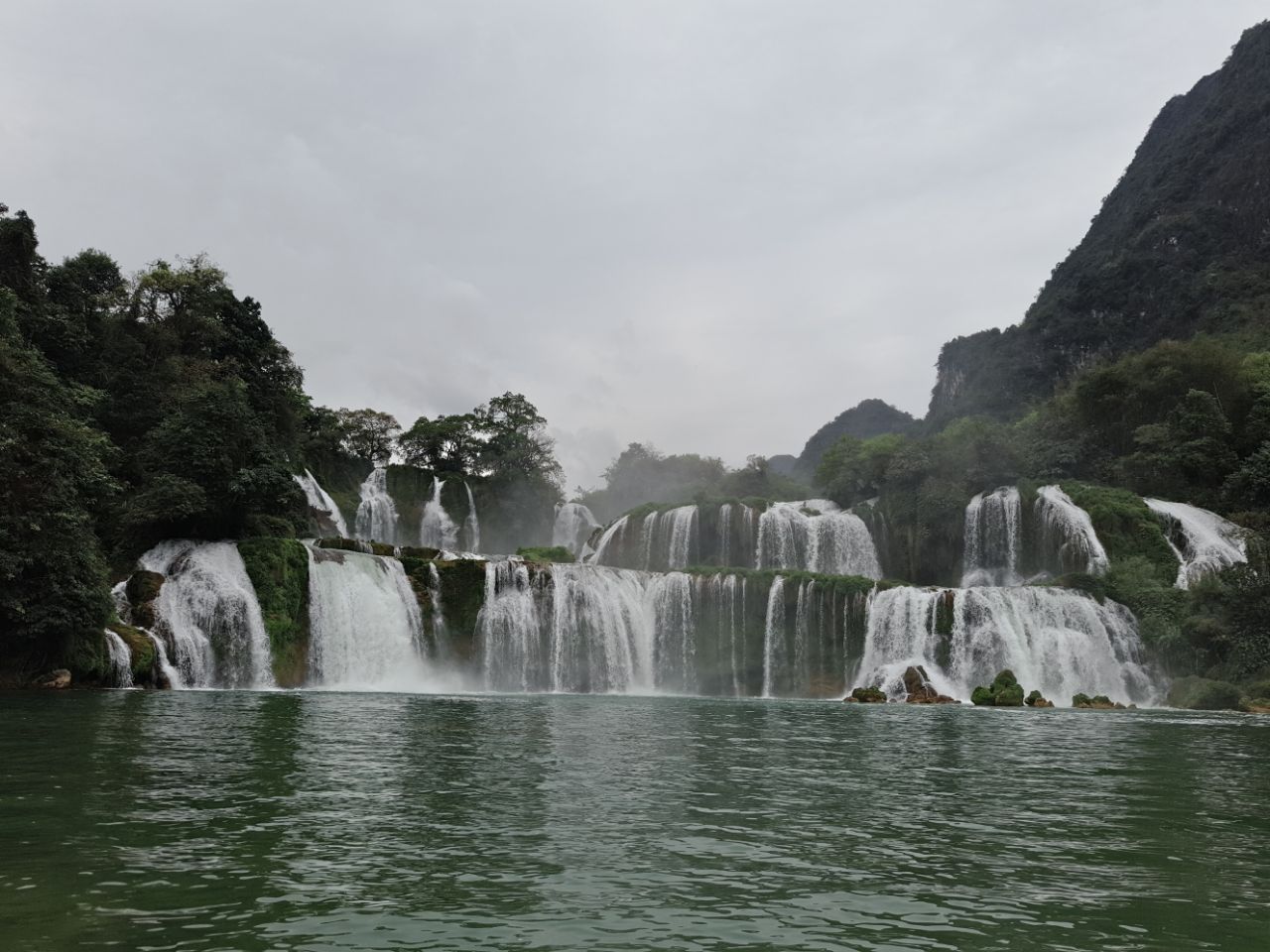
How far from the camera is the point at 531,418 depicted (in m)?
71.0

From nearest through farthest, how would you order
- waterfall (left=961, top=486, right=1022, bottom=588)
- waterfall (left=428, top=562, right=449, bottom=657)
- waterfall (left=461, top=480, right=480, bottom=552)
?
waterfall (left=428, top=562, right=449, bottom=657), waterfall (left=961, top=486, right=1022, bottom=588), waterfall (left=461, top=480, right=480, bottom=552)

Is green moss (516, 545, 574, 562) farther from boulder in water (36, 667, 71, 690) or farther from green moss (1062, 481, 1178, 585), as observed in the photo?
boulder in water (36, 667, 71, 690)

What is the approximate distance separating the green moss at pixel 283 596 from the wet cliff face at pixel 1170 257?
7192cm

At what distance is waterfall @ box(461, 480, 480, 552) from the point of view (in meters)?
61.1

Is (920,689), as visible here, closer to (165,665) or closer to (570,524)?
(165,665)

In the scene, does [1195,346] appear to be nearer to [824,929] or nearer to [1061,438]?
[1061,438]

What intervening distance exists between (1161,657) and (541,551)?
31.0 meters

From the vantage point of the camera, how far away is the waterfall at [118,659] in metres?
24.7

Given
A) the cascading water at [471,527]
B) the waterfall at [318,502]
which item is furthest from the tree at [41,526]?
the cascading water at [471,527]

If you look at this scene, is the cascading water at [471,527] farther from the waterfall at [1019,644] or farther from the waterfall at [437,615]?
the waterfall at [1019,644]

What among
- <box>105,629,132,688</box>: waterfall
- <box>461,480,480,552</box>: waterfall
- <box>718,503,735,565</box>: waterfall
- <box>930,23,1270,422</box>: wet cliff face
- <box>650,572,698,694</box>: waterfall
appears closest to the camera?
<box>105,629,132,688</box>: waterfall

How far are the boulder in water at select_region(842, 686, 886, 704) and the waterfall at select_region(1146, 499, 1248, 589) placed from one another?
1523 centimetres

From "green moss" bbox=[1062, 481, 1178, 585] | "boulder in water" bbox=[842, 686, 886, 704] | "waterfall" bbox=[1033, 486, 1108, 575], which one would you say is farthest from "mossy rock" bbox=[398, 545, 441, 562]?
"green moss" bbox=[1062, 481, 1178, 585]

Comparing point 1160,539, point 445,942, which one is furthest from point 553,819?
point 1160,539
